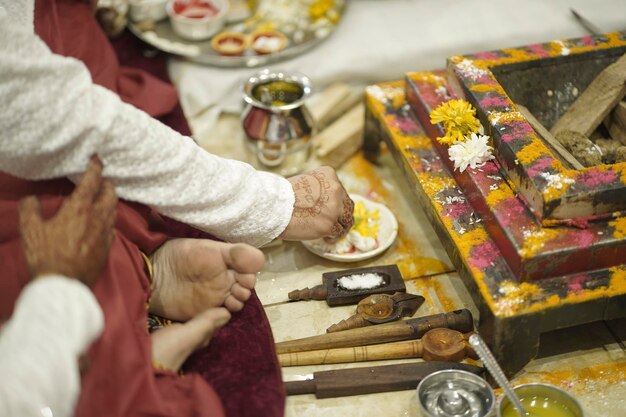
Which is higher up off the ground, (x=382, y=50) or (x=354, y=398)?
(x=382, y=50)

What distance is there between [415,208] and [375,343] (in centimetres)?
64

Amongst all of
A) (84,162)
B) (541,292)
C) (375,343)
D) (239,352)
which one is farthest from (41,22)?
(541,292)

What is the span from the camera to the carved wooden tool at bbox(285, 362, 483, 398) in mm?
1729

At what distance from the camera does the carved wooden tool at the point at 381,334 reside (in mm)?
1825

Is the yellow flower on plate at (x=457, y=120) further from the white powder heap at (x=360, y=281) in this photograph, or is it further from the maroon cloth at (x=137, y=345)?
the maroon cloth at (x=137, y=345)

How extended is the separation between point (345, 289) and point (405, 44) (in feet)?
3.75

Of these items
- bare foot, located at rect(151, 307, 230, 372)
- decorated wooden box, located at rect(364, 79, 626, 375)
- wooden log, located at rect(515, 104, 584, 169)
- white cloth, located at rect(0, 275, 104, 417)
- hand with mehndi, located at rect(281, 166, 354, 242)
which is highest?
wooden log, located at rect(515, 104, 584, 169)

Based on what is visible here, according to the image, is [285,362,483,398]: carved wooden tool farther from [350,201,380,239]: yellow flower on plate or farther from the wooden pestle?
[350,201,380,239]: yellow flower on plate

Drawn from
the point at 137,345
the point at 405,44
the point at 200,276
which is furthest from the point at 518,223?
the point at 405,44

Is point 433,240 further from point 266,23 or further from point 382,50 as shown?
point 266,23

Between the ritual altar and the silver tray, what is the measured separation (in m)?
0.77

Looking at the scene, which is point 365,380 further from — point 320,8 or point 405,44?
point 320,8

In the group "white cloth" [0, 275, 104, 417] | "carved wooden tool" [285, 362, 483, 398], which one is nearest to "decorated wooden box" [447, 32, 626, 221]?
"carved wooden tool" [285, 362, 483, 398]

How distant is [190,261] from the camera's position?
1.67 m
